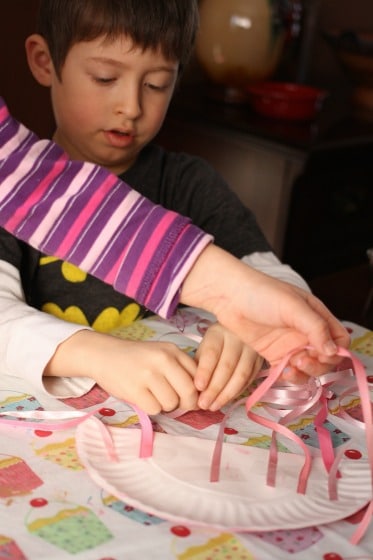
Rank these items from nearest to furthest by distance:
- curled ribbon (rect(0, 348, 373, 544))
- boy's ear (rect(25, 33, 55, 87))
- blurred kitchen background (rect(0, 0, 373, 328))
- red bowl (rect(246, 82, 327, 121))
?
curled ribbon (rect(0, 348, 373, 544))
boy's ear (rect(25, 33, 55, 87))
blurred kitchen background (rect(0, 0, 373, 328))
red bowl (rect(246, 82, 327, 121))

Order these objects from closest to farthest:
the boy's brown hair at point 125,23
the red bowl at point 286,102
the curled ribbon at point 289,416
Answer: the curled ribbon at point 289,416 < the boy's brown hair at point 125,23 < the red bowl at point 286,102

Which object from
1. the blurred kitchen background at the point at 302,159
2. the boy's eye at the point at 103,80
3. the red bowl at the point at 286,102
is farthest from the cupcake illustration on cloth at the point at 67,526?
the red bowl at the point at 286,102

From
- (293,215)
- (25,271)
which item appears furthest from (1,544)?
(293,215)

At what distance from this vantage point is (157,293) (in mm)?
742

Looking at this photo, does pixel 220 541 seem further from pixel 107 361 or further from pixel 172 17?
pixel 172 17

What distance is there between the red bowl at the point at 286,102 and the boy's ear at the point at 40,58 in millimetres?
902

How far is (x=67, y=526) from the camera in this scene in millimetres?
578

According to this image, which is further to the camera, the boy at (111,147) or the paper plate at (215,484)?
the boy at (111,147)

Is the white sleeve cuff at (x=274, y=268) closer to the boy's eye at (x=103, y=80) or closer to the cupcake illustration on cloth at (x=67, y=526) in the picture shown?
the boy's eye at (x=103, y=80)

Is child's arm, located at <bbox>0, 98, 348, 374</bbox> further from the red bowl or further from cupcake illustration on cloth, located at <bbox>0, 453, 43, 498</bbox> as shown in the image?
the red bowl

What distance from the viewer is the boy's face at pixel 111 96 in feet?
3.39

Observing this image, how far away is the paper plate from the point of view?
1.98 ft

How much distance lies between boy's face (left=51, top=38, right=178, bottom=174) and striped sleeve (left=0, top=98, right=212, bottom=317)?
0.98 ft

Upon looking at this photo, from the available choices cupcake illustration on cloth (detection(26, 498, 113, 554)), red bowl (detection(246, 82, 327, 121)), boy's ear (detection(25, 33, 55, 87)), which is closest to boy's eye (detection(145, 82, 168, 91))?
boy's ear (detection(25, 33, 55, 87))
